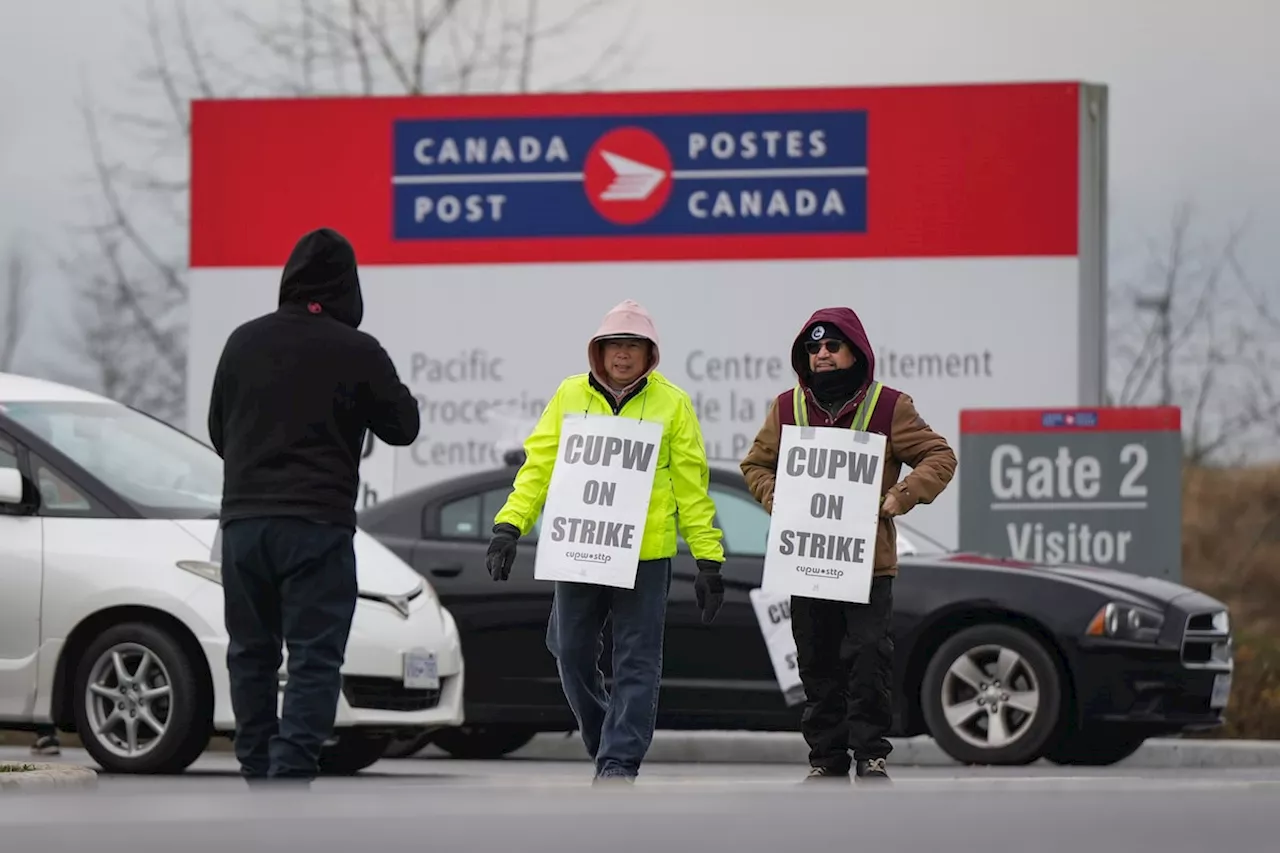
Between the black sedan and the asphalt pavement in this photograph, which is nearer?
the asphalt pavement

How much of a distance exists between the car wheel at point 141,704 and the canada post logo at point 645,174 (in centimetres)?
938

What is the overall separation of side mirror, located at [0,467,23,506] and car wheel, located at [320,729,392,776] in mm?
1761

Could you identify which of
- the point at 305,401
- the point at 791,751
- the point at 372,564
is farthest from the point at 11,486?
the point at 791,751

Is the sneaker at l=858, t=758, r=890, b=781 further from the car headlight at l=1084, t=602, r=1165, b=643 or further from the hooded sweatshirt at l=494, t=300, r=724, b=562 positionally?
the car headlight at l=1084, t=602, r=1165, b=643

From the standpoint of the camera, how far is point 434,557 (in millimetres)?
11125

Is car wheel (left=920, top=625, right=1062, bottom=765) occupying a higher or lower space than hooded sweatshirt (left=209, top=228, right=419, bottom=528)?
lower

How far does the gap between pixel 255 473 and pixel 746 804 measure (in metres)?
5.26

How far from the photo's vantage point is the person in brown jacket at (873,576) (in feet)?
25.4

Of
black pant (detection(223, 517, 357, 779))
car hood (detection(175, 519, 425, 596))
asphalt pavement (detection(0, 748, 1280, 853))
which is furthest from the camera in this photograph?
car hood (detection(175, 519, 425, 596))

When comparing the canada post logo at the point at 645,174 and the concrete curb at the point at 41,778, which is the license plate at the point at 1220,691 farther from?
the canada post logo at the point at 645,174

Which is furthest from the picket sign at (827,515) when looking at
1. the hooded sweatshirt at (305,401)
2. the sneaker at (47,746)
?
the sneaker at (47,746)

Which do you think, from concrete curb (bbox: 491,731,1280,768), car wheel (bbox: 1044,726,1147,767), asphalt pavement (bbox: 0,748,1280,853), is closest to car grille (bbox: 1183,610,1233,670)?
car wheel (bbox: 1044,726,1147,767)

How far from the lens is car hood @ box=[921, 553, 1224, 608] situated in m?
10.8

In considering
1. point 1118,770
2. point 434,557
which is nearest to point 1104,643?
point 1118,770
